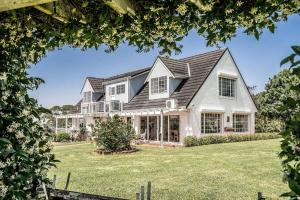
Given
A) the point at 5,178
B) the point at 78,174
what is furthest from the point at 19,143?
the point at 78,174

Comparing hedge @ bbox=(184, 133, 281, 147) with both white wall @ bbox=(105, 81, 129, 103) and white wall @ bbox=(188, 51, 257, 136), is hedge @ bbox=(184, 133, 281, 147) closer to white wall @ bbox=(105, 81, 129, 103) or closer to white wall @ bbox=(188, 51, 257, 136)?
white wall @ bbox=(188, 51, 257, 136)

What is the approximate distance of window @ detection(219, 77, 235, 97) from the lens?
92.4 ft

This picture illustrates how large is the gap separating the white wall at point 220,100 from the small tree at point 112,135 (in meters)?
6.97

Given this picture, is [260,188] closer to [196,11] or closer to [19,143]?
[196,11]

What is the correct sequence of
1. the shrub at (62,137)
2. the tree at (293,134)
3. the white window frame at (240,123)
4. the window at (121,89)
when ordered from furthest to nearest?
the shrub at (62,137)
the window at (121,89)
the white window frame at (240,123)
the tree at (293,134)

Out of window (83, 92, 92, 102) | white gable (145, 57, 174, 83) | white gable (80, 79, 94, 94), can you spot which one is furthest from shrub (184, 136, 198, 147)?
window (83, 92, 92, 102)

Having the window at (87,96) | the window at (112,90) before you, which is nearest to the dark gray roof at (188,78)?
the window at (112,90)

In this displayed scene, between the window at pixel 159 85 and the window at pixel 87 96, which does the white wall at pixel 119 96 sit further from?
the window at pixel 159 85

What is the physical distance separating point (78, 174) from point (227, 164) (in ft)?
21.0

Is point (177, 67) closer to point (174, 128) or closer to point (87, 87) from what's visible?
point (174, 128)

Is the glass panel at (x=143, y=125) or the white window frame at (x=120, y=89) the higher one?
the white window frame at (x=120, y=89)

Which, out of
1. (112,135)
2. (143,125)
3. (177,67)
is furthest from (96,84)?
(112,135)

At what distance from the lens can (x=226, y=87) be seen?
94.6ft

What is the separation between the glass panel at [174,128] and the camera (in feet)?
87.2
